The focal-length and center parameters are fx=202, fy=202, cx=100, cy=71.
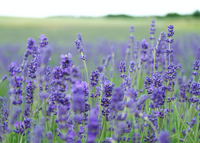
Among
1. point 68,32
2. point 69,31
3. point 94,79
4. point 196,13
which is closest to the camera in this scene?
point 94,79

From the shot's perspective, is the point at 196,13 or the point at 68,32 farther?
the point at 196,13

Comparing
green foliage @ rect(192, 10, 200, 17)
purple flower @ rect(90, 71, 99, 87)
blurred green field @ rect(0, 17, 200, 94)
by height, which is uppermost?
green foliage @ rect(192, 10, 200, 17)

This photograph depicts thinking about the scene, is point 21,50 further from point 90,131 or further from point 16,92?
point 90,131

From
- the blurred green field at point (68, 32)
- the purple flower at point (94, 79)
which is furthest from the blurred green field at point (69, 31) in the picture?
the purple flower at point (94, 79)

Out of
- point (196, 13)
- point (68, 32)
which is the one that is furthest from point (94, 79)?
point (196, 13)

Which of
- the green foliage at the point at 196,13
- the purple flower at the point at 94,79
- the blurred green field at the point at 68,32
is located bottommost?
the purple flower at the point at 94,79

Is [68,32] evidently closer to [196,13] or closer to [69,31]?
[69,31]

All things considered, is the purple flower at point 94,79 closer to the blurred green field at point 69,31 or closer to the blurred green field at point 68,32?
the blurred green field at point 68,32

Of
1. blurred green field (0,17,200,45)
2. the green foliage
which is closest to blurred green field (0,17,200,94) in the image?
blurred green field (0,17,200,45)

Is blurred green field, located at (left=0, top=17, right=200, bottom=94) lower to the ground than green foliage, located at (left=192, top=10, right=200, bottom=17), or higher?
lower

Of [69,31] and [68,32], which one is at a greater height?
[69,31]

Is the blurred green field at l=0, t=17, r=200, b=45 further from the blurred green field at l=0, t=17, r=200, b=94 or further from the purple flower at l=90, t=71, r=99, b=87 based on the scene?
the purple flower at l=90, t=71, r=99, b=87

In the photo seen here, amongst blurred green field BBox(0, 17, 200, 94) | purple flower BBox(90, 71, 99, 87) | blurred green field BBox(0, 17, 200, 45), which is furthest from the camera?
blurred green field BBox(0, 17, 200, 45)

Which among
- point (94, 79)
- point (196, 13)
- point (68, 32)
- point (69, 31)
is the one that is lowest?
point (94, 79)
